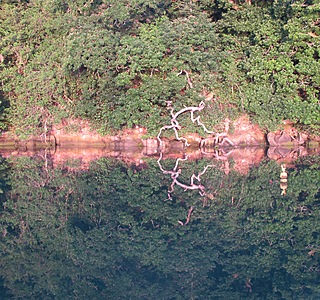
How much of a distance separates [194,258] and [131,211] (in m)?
3.38

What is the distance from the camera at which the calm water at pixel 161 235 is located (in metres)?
6.43

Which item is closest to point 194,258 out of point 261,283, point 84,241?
point 261,283

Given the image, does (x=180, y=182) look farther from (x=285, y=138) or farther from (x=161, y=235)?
(x=285, y=138)

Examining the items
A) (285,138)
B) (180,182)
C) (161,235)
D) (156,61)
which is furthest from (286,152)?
(161,235)

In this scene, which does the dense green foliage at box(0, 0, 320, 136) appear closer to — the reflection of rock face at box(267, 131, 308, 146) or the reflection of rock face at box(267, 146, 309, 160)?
the reflection of rock face at box(267, 131, 308, 146)

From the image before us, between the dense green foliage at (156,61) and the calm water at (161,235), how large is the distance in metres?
8.25

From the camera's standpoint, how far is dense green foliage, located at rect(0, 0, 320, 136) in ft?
72.3

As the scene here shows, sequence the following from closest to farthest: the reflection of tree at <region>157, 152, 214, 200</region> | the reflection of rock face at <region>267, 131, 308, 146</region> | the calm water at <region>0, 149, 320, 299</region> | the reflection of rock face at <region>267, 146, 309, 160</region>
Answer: the calm water at <region>0, 149, 320, 299</region> < the reflection of tree at <region>157, 152, 214, 200</region> < the reflection of rock face at <region>267, 146, 309, 160</region> < the reflection of rock face at <region>267, 131, 308, 146</region>

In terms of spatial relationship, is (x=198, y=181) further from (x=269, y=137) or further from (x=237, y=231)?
(x=269, y=137)

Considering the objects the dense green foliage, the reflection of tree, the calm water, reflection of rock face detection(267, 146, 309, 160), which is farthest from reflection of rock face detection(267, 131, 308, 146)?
the calm water

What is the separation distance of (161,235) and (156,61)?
14.1 metres

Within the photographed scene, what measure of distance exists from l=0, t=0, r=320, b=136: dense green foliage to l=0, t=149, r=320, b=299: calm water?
8.25 m

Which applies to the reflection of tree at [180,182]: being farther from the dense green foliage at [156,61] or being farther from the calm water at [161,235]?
the dense green foliage at [156,61]

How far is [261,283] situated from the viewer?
6.40m
